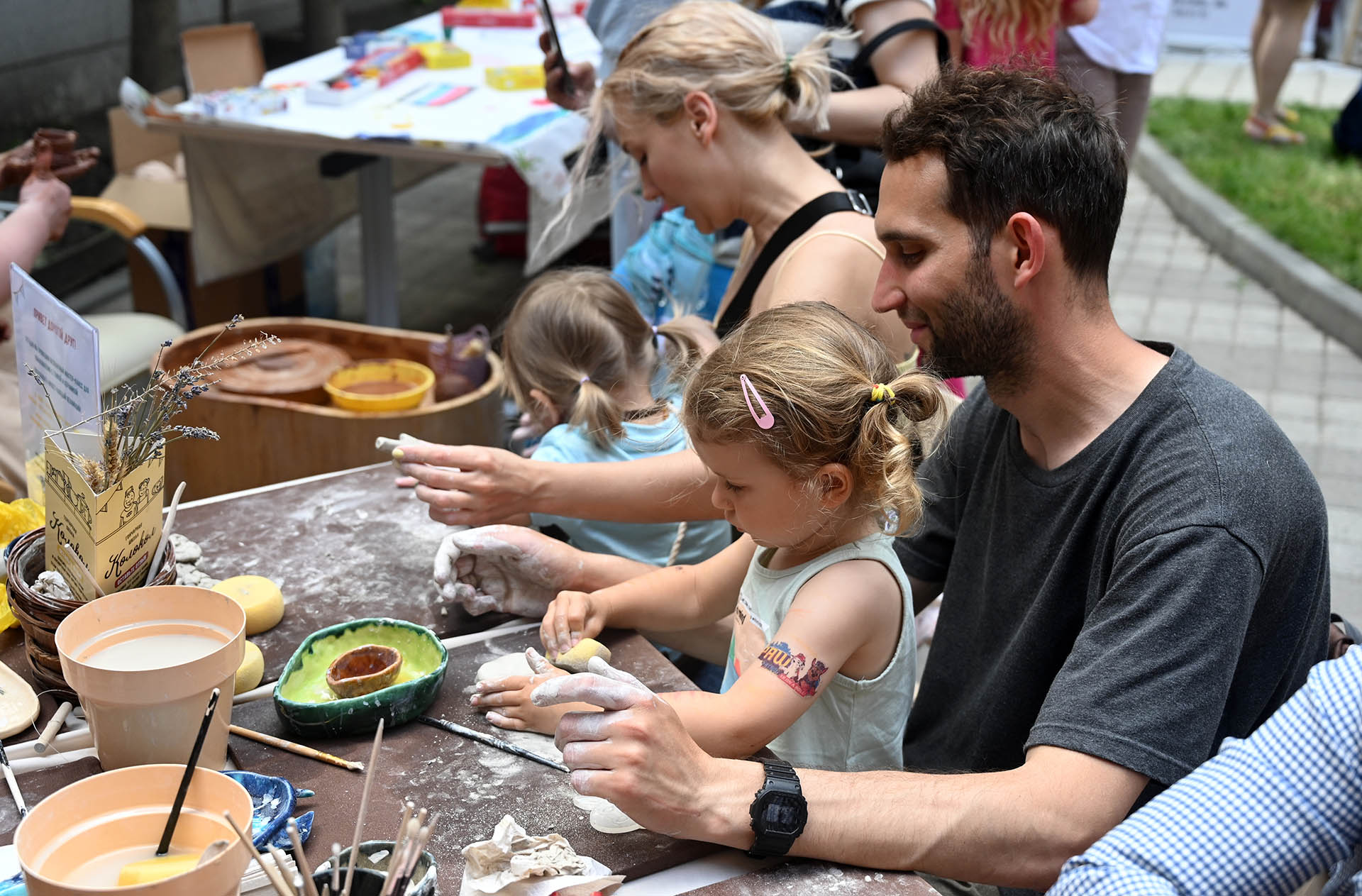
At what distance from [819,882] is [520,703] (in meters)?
0.46

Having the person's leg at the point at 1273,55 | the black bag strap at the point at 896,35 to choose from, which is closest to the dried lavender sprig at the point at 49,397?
the black bag strap at the point at 896,35

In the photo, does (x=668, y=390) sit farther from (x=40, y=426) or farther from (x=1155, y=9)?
(x=1155, y=9)

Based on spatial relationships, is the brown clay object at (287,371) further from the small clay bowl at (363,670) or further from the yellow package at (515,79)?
the small clay bowl at (363,670)

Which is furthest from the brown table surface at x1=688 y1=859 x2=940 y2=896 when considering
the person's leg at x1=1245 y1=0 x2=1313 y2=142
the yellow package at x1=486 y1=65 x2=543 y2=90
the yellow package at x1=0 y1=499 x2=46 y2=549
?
the person's leg at x1=1245 y1=0 x2=1313 y2=142

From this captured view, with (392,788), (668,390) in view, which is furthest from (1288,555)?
(668,390)

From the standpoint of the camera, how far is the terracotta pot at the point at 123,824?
110 centimetres

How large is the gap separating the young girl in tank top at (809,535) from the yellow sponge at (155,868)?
0.47m

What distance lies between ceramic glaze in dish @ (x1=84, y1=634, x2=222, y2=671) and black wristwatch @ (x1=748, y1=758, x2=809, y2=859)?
0.65 m

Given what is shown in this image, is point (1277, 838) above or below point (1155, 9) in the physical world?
below

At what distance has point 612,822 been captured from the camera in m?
1.36

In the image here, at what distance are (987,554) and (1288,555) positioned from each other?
43 cm

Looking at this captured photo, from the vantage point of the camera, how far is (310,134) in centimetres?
407

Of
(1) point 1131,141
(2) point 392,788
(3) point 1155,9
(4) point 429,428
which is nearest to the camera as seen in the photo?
(2) point 392,788

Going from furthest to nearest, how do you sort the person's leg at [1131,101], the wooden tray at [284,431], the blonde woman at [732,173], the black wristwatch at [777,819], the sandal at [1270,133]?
the sandal at [1270,133], the person's leg at [1131,101], the wooden tray at [284,431], the blonde woman at [732,173], the black wristwatch at [777,819]
